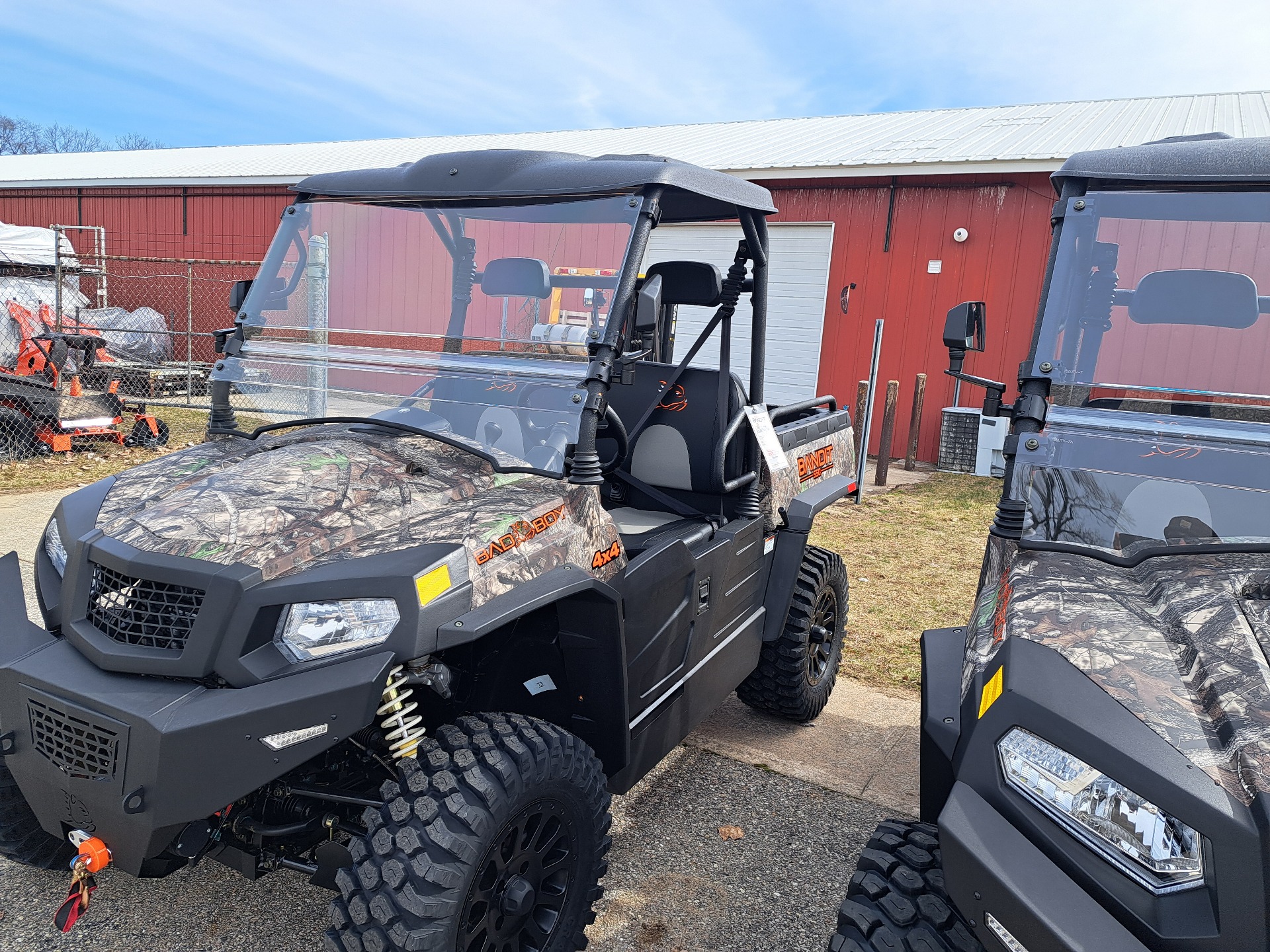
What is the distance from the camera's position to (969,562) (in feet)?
21.9

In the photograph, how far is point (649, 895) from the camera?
269 cm

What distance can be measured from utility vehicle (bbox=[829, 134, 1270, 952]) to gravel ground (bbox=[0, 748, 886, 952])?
826 mm

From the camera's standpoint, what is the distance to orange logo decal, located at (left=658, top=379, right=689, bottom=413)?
367 cm

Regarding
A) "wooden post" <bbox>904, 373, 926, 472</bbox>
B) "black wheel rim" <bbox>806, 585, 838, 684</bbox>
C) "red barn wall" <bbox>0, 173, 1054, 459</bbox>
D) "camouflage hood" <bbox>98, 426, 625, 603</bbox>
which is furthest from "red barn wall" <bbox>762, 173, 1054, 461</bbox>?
"camouflage hood" <bbox>98, 426, 625, 603</bbox>

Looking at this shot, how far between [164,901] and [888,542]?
5798 mm

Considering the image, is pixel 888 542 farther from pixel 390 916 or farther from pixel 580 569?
pixel 390 916

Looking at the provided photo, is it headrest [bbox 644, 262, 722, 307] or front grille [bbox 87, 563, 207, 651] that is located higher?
headrest [bbox 644, 262, 722, 307]

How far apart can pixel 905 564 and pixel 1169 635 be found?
4962 mm

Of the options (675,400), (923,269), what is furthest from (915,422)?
(675,400)

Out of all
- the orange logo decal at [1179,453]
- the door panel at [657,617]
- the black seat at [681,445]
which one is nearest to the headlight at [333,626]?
the door panel at [657,617]

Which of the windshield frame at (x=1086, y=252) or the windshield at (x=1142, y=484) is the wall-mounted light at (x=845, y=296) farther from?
the windshield at (x=1142, y=484)

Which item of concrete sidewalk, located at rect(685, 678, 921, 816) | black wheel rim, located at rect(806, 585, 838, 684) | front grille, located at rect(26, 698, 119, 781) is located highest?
front grille, located at rect(26, 698, 119, 781)

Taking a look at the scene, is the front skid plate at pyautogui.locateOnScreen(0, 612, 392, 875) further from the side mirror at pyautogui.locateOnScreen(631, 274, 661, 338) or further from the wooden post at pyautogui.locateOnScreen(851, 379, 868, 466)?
the wooden post at pyautogui.locateOnScreen(851, 379, 868, 466)

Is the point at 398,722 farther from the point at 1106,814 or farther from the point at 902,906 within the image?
the point at 1106,814
